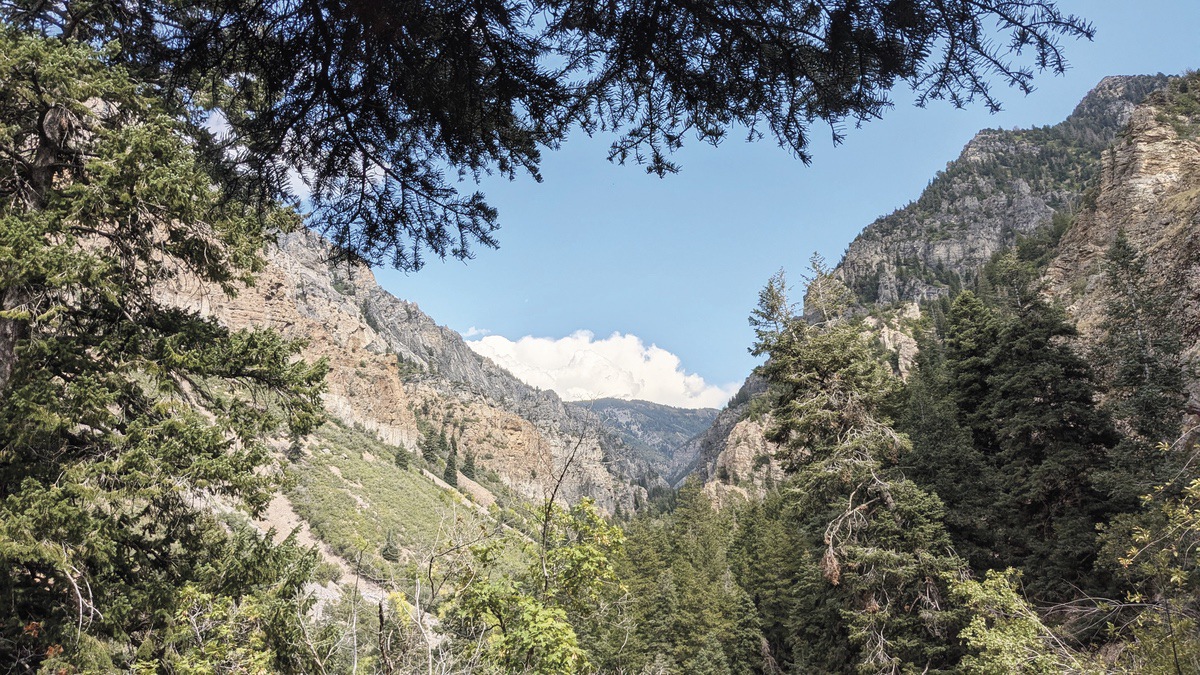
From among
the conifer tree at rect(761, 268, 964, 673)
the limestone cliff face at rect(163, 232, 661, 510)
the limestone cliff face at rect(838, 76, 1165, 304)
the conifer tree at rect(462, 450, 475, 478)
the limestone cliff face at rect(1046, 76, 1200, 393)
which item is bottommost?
the conifer tree at rect(462, 450, 475, 478)

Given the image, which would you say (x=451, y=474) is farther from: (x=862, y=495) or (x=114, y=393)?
(x=114, y=393)

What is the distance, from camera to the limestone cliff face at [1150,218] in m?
17.3

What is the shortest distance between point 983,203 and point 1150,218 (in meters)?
169

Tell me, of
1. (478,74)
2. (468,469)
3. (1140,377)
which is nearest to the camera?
(478,74)

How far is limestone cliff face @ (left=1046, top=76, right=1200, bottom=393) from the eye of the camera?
17.3m

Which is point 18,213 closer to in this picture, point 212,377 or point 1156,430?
point 212,377

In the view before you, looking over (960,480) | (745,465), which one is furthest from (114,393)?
(745,465)

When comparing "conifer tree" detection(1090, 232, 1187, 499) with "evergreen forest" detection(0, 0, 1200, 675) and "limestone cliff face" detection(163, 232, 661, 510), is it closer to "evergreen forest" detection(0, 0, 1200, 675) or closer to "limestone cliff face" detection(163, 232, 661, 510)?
"evergreen forest" detection(0, 0, 1200, 675)

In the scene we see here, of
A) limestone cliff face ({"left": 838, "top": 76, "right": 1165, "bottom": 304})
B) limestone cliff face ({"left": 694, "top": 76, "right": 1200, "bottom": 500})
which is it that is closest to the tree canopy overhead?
limestone cliff face ({"left": 694, "top": 76, "right": 1200, "bottom": 500})

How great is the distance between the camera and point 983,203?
16075 centimetres

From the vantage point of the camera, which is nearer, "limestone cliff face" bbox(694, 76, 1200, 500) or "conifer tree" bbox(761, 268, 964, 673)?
"conifer tree" bbox(761, 268, 964, 673)

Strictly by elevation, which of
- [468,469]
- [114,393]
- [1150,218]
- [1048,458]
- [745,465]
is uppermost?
[1150,218]

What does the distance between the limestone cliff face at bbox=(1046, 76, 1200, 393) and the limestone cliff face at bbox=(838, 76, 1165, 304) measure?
10304cm

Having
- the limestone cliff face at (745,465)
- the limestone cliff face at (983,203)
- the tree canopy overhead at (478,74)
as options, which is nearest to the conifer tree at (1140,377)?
the tree canopy overhead at (478,74)
